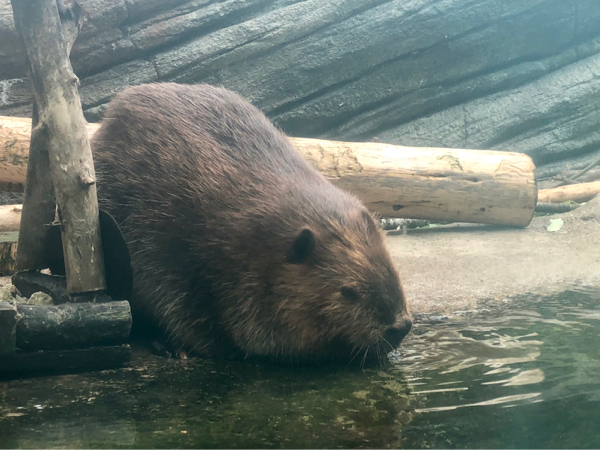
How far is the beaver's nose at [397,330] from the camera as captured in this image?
2.97 m

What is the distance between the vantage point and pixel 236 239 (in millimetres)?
3209

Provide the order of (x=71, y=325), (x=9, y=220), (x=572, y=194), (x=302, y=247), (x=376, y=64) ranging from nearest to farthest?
(x=71, y=325) < (x=302, y=247) < (x=9, y=220) < (x=572, y=194) < (x=376, y=64)

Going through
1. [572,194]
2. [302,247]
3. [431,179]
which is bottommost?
[302,247]

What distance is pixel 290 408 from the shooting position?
234cm

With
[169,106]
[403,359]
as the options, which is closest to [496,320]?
[403,359]

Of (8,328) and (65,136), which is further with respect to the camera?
(65,136)

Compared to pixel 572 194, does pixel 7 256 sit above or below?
below

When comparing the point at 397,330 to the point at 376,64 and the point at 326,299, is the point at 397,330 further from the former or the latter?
the point at 376,64

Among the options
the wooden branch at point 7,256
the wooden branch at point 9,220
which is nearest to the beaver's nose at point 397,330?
the wooden branch at point 7,256

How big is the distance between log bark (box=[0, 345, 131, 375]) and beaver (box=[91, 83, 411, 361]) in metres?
0.54

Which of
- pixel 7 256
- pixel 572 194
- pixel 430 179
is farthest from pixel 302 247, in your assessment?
pixel 572 194

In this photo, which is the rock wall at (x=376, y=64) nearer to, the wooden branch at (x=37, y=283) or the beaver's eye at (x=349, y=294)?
the wooden branch at (x=37, y=283)

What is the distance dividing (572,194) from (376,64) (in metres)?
2.89

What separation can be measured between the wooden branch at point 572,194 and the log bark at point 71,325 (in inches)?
231
